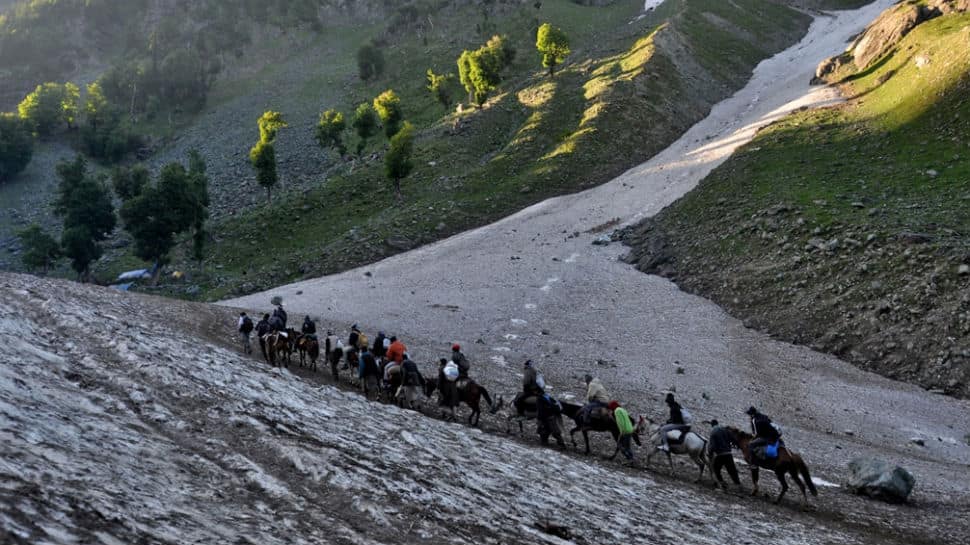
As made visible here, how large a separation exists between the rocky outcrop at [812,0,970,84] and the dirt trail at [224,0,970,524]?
28.8 m

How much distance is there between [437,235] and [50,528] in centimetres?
6102

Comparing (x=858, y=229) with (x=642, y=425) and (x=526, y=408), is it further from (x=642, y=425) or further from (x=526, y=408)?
(x=526, y=408)

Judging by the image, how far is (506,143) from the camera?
9319cm

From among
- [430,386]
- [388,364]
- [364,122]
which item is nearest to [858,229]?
[430,386]

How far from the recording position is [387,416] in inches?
822

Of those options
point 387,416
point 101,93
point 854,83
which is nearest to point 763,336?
point 387,416

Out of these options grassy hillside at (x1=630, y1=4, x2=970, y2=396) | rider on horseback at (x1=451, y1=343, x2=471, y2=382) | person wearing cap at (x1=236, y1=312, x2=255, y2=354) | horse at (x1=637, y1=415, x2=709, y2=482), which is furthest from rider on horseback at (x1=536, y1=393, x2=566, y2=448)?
grassy hillside at (x1=630, y1=4, x2=970, y2=396)

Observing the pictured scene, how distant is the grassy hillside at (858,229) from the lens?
37.1m

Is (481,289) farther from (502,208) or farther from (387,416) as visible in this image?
(387,416)

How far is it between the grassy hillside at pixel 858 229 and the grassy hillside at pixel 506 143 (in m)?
19.6

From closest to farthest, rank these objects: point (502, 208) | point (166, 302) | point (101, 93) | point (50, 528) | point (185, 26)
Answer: point (50, 528) < point (166, 302) < point (502, 208) < point (101, 93) < point (185, 26)

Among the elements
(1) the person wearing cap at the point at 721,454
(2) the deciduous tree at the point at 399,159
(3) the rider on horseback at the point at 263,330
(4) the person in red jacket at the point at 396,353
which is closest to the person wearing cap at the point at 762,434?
(1) the person wearing cap at the point at 721,454

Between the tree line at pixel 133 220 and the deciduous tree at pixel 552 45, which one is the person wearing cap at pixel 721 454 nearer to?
the tree line at pixel 133 220

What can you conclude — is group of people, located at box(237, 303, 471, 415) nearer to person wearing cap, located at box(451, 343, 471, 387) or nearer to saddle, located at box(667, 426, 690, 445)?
person wearing cap, located at box(451, 343, 471, 387)
